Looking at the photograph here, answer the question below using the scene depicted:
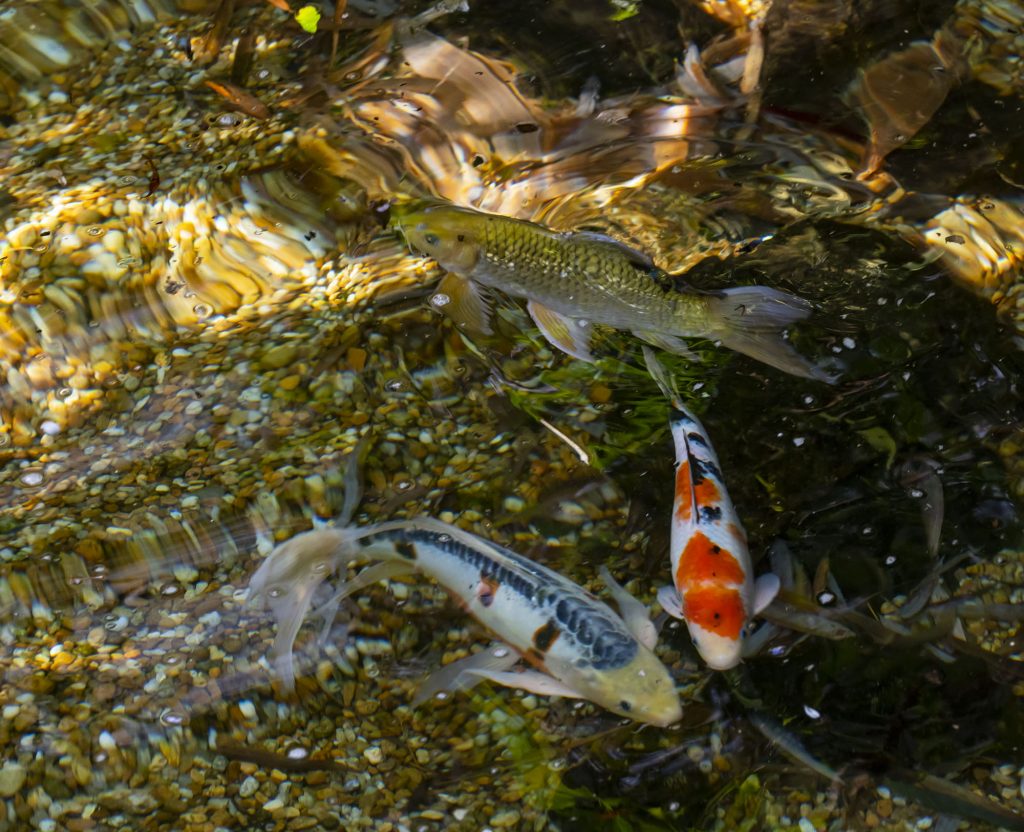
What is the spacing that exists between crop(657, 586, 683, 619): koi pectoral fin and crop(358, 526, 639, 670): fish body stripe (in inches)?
8.4

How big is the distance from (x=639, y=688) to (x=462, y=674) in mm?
639

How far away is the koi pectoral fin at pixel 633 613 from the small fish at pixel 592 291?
3.26 ft

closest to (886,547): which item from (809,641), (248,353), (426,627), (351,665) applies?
(809,641)

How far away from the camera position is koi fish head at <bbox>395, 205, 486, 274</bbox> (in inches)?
148

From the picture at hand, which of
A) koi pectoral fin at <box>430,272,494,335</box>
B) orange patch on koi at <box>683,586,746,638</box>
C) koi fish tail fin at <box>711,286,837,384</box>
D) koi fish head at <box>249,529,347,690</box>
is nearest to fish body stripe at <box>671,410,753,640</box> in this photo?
orange patch on koi at <box>683,586,746,638</box>

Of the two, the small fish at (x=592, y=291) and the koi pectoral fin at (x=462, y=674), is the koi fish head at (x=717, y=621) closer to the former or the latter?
the koi pectoral fin at (x=462, y=674)

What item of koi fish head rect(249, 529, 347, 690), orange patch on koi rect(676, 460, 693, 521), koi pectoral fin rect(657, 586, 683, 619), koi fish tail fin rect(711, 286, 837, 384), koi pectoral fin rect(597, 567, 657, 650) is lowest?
koi pectoral fin rect(597, 567, 657, 650)

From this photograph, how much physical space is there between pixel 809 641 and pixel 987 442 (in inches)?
44.5

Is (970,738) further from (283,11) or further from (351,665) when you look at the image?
(283,11)

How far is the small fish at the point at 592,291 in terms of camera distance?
3.54 meters

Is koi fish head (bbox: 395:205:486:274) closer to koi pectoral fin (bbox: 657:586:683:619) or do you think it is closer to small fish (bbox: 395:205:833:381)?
small fish (bbox: 395:205:833:381)

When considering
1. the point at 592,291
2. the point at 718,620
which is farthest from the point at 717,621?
the point at 592,291

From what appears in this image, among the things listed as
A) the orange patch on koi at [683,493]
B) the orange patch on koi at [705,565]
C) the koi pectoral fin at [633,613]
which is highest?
the orange patch on koi at [683,493]

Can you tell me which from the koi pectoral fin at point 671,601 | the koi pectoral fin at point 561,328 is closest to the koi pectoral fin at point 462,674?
the koi pectoral fin at point 671,601
